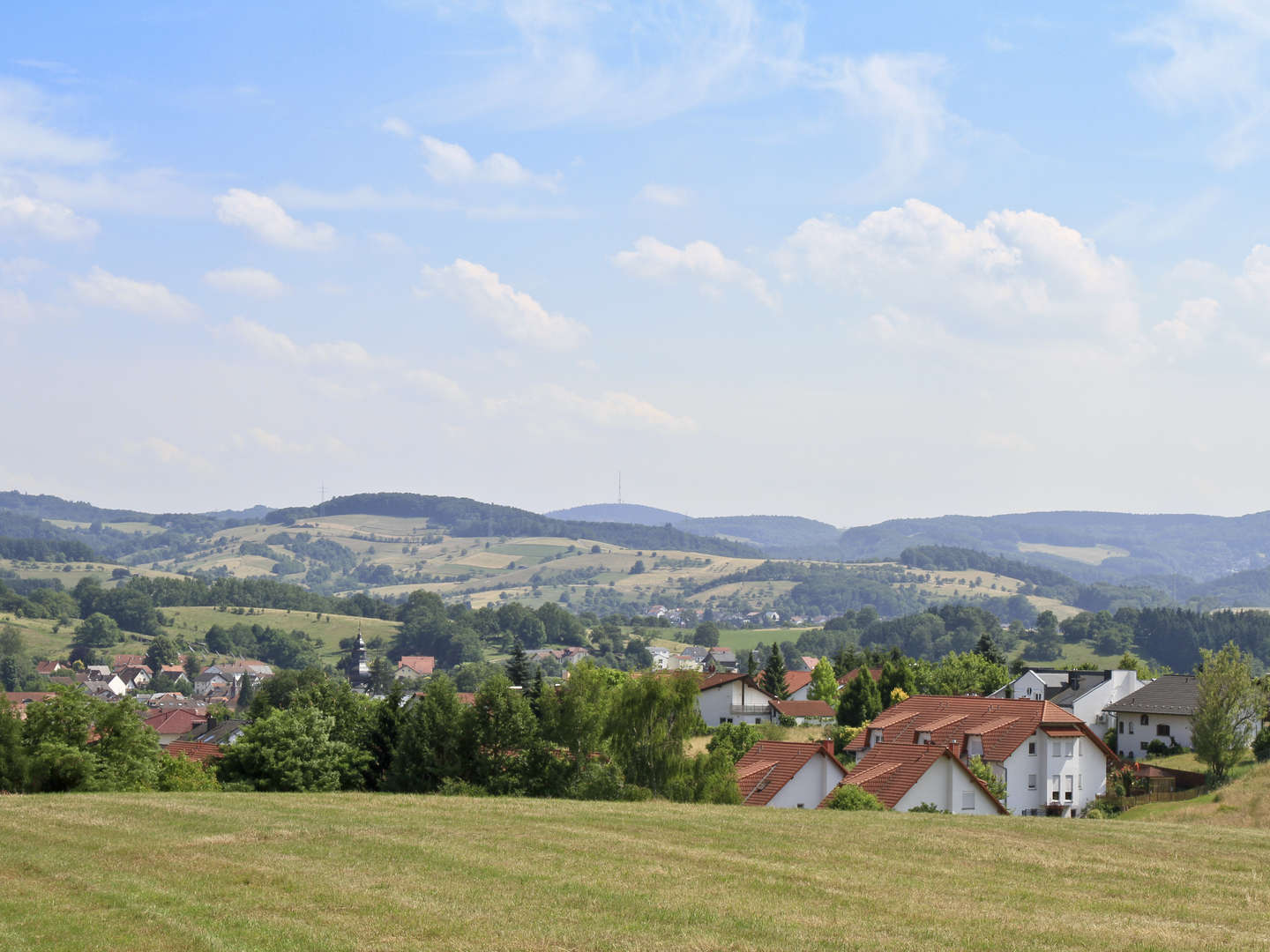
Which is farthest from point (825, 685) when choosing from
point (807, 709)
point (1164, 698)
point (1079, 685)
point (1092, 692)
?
point (1164, 698)

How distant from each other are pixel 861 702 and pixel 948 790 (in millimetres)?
41272

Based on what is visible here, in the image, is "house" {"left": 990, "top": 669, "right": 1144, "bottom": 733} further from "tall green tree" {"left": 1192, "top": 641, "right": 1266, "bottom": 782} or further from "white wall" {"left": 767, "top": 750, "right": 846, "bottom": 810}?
"white wall" {"left": 767, "top": 750, "right": 846, "bottom": 810}

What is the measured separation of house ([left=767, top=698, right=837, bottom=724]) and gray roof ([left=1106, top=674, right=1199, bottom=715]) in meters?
27.2

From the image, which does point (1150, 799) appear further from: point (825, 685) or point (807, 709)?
point (825, 685)

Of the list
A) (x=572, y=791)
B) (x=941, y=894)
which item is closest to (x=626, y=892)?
(x=941, y=894)

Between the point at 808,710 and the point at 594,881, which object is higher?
the point at 594,881

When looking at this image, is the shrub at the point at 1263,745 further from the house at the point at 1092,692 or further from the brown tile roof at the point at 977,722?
the house at the point at 1092,692

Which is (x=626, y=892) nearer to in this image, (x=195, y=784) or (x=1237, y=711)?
(x=195, y=784)

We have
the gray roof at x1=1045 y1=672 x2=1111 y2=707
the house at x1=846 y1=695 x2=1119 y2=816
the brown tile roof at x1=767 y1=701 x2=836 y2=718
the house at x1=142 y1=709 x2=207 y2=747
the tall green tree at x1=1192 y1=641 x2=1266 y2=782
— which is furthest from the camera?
the house at x1=142 y1=709 x2=207 y2=747

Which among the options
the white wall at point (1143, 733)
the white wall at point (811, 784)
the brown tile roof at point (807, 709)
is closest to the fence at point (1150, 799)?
the white wall at point (1143, 733)

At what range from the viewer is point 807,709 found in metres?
109

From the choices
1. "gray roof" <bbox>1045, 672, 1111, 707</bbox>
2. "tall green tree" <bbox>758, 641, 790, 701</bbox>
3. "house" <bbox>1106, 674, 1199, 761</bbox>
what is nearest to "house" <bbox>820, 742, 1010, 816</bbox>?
"house" <bbox>1106, 674, 1199, 761</bbox>

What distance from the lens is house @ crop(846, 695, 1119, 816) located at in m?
60.5

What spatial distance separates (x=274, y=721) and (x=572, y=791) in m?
12.8
